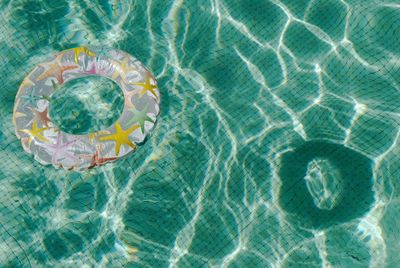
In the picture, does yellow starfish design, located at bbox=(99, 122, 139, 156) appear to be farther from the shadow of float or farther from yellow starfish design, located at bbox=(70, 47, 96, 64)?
the shadow of float

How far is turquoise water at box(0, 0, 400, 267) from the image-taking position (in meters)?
4.61

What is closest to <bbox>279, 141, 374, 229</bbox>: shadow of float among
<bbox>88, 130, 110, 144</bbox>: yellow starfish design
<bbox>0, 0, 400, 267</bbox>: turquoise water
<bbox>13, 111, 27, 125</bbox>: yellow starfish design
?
<bbox>0, 0, 400, 267</bbox>: turquoise water

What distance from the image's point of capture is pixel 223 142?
5113 mm

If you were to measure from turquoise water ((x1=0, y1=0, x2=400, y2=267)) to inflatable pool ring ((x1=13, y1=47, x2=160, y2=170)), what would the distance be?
0.56 ft

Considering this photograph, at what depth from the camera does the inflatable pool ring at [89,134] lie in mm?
4895

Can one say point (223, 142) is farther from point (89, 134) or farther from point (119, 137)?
point (89, 134)

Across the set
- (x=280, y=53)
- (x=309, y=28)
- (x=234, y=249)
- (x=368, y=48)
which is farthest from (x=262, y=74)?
(x=234, y=249)

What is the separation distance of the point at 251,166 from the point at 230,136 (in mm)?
375

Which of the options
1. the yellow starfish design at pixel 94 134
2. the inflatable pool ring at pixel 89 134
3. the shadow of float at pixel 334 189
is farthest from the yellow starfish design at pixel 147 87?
the shadow of float at pixel 334 189

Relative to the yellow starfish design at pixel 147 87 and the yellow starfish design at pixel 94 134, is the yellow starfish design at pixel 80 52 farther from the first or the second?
the yellow starfish design at pixel 94 134

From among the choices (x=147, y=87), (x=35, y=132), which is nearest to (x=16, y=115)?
(x=35, y=132)

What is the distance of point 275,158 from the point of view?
500 cm

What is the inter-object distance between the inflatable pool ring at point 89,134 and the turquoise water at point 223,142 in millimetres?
170

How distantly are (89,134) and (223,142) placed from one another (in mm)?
1242
